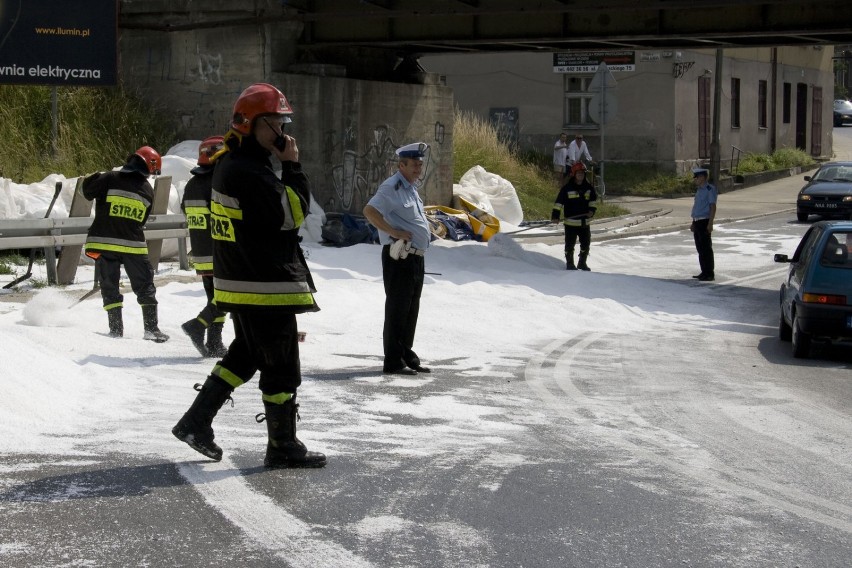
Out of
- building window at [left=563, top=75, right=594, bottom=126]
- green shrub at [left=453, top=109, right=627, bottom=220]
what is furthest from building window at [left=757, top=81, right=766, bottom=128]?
green shrub at [left=453, top=109, right=627, bottom=220]

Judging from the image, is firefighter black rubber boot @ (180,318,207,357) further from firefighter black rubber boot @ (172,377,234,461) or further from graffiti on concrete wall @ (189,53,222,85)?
graffiti on concrete wall @ (189,53,222,85)

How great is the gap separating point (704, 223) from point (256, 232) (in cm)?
1415

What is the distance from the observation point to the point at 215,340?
33.9 feet

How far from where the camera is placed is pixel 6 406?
7.14 metres

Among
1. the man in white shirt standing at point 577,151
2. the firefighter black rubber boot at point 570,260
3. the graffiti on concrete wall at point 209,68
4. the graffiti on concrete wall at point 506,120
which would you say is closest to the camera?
the firefighter black rubber boot at point 570,260

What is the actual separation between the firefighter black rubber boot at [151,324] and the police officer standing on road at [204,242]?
0.87 meters

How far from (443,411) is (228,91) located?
15549 mm

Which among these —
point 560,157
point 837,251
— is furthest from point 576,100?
point 837,251

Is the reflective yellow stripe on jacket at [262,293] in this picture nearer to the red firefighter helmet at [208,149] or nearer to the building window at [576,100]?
the red firefighter helmet at [208,149]

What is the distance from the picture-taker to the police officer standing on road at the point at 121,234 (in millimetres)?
11047

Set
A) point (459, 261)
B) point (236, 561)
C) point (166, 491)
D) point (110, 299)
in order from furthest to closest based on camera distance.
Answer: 1. point (459, 261)
2. point (110, 299)
3. point (166, 491)
4. point (236, 561)

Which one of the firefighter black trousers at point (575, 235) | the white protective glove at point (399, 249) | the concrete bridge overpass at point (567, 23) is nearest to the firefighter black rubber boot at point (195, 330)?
the white protective glove at point (399, 249)

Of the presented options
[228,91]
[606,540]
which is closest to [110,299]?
[606,540]

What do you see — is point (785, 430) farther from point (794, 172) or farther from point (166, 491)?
point (794, 172)
